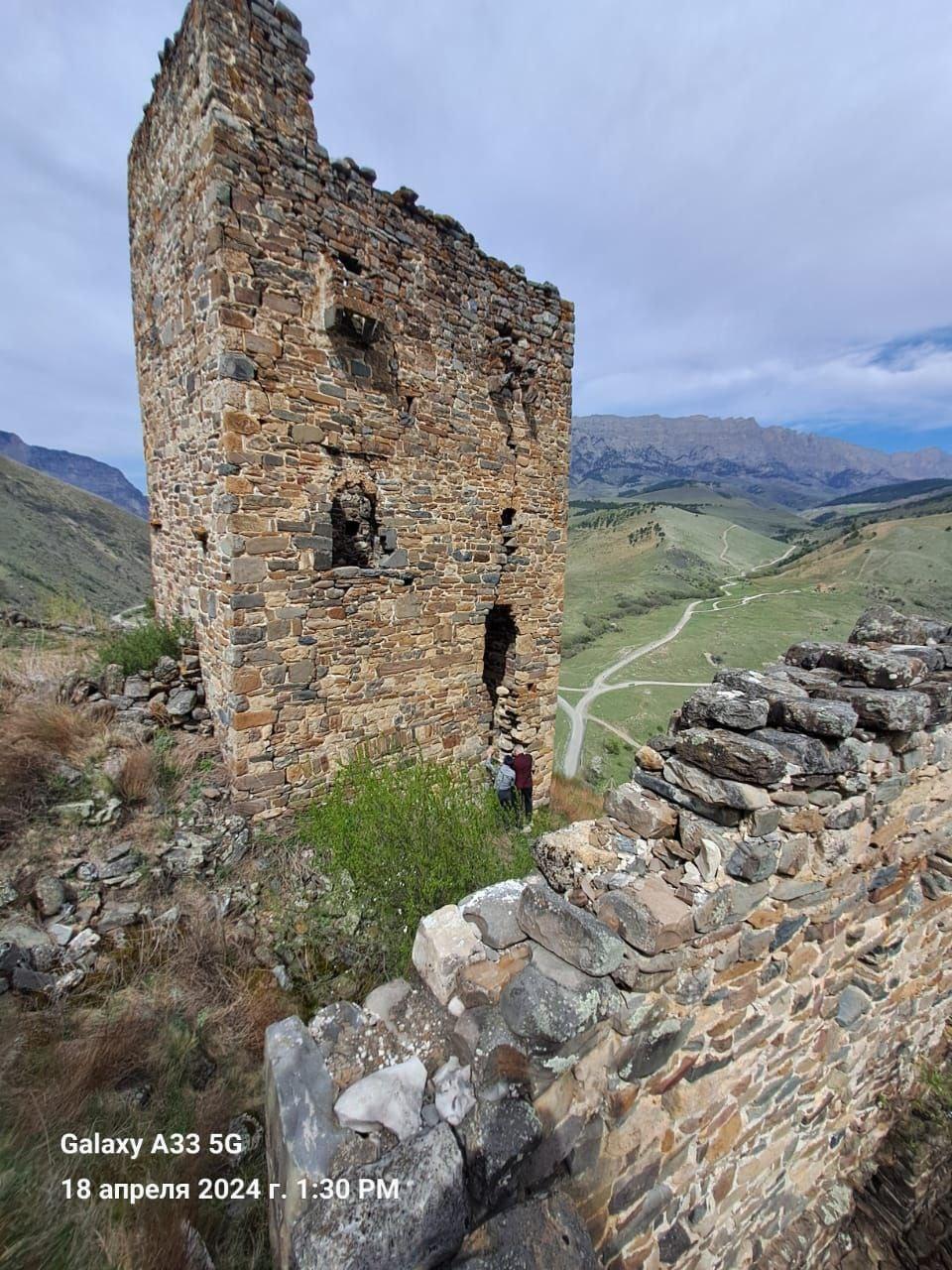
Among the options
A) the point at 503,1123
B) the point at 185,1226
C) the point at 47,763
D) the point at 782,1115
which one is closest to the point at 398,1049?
the point at 503,1123

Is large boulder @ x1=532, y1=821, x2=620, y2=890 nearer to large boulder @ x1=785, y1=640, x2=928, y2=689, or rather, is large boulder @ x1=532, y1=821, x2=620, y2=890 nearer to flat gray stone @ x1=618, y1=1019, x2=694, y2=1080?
flat gray stone @ x1=618, y1=1019, x2=694, y2=1080

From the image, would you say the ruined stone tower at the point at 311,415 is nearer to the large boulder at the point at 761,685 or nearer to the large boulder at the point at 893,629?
the large boulder at the point at 761,685

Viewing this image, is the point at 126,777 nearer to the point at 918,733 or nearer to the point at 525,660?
the point at 525,660

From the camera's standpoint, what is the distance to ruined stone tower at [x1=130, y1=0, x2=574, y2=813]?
4945mm

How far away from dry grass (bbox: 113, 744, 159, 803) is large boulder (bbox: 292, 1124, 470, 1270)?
14.6 feet

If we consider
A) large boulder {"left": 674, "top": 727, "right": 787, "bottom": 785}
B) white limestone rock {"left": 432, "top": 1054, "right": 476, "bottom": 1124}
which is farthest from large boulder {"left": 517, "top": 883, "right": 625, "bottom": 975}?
large boulder {"left": 674, "top": 727, "right": 787, "bottom": 785}

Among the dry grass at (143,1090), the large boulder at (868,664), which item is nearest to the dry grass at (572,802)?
the large boulder at (868,664)

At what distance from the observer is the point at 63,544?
1216 inches

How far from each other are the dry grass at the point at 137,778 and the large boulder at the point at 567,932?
14.2 feet

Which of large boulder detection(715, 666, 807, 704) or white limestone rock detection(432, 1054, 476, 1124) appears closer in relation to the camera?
white limestone rock detection(432, 1054, 476, 1124)

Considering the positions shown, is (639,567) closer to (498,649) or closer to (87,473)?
(498,649)

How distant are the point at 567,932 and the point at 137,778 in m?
4.68

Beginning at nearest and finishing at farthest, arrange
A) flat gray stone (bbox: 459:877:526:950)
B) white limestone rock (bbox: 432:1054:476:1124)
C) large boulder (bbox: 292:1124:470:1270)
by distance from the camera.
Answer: large boulder (bbox: 292:1124:470:1270) < white limestone rock (bbox: 432:1054:476:1124) < flat gray stone (bbox: 459:877:526:950)

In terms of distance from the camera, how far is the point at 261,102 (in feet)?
15.9
